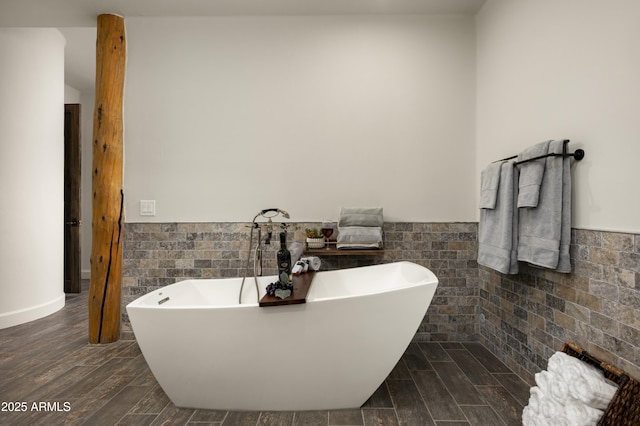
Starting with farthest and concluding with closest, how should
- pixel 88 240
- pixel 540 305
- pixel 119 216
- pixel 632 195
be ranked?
pixel 88 240
pixel 119 216
pixel 540 305
pixel 632 195

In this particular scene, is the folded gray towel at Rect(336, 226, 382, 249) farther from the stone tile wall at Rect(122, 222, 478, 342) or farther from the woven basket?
the woven basket

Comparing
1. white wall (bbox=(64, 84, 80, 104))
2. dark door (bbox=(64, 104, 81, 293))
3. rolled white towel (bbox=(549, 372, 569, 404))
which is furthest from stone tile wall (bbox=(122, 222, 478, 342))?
white wall (bbox=(64, 84, 80, 104))

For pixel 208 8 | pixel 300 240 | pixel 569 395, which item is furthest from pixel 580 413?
pixel 208 8

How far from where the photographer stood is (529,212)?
2080 millimetres

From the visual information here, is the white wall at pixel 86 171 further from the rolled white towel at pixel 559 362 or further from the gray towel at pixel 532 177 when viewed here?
the rolled white towel at pixel 559 362

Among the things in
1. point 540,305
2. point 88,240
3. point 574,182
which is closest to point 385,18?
point 574,182

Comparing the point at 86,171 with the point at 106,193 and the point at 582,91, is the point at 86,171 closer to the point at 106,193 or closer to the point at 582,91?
the point at 106,193

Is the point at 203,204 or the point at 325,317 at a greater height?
the point at 203,204

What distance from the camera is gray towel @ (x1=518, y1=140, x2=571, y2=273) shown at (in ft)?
6.16

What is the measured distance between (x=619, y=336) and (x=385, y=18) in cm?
282

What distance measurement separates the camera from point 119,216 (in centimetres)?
296

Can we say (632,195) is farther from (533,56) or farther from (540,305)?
(533,56)

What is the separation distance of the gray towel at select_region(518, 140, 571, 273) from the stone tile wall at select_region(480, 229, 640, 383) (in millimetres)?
76

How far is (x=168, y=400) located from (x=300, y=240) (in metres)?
1.49
